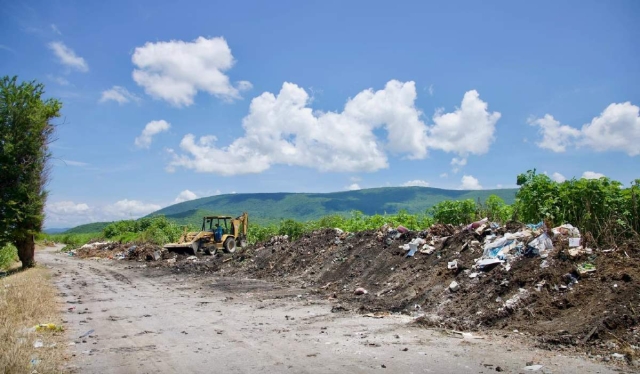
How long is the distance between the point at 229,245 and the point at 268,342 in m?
19.2

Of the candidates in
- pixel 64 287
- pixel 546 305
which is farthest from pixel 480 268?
pixel 64 287

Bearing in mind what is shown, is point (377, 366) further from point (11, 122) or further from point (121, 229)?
point (121, 229)

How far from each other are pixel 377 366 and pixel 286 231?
65.6 ft

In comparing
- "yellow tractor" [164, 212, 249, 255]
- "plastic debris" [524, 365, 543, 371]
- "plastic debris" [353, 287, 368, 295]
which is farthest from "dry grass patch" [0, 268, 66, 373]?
"yellow tractor" [164, 212, 249, 255]

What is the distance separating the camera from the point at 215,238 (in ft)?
82.8

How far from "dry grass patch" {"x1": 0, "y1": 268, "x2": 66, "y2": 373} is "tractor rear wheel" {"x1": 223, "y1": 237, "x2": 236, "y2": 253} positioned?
14.5m

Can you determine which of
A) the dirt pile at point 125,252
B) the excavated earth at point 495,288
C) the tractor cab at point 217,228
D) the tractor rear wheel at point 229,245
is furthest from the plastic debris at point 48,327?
the dirt pile at point 125,252

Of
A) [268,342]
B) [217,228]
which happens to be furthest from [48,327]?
Result: [217,228]

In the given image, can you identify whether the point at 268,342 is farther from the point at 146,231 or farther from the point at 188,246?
the point at 146,231

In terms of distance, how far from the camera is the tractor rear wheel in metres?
25.1

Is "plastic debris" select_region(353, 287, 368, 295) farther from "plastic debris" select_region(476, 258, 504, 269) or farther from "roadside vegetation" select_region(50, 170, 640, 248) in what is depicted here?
"roadside vegetation" select_region(50, 170, 640, 248)

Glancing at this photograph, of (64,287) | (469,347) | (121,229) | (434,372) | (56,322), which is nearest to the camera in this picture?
(434,372)

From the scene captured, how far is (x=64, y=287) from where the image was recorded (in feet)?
46.8

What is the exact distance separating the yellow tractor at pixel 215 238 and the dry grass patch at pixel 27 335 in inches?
534
